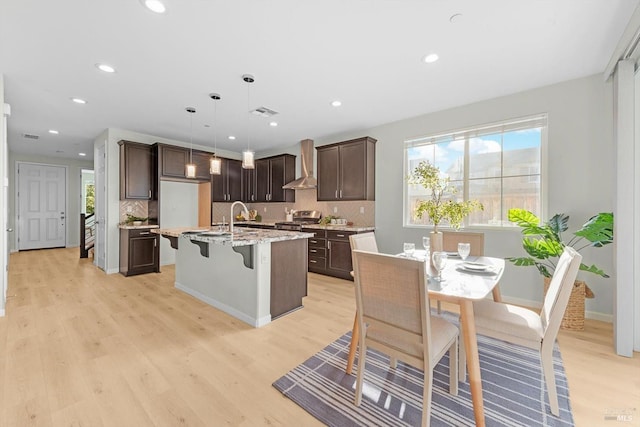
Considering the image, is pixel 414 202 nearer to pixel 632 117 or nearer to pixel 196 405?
pixel 632 117

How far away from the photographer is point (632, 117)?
7.23 ft

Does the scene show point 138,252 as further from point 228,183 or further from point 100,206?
point 228,183

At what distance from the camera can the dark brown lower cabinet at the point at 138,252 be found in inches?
184

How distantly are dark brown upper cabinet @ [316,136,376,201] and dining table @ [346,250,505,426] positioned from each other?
2.76 meters

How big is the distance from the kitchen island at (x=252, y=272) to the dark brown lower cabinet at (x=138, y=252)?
6.18ft

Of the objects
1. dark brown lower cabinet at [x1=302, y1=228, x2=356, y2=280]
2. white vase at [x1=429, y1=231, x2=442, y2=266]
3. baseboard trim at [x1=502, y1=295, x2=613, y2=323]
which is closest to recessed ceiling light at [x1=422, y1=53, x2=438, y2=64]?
white vase at [x1=429, y1=231, x2=442, y2=266]

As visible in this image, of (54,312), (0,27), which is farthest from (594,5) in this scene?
(54,312)

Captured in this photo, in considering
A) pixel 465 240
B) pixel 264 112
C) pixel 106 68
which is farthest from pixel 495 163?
pixel 106 68

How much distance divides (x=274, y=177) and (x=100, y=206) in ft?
11.5

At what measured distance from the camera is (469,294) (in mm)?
1452

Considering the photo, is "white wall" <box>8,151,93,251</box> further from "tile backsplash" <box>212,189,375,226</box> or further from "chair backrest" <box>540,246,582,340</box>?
"chair backrest" <box>540,246,582,340</box>

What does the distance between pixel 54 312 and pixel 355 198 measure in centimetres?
427

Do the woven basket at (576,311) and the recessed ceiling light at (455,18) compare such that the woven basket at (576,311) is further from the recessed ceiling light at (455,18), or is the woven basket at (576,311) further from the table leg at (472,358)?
the recessed ceiling light at (455,18)

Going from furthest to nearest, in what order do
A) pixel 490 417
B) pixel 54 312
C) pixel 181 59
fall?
pixel 54 312 < pixel 181 59 < pixel 490 417
